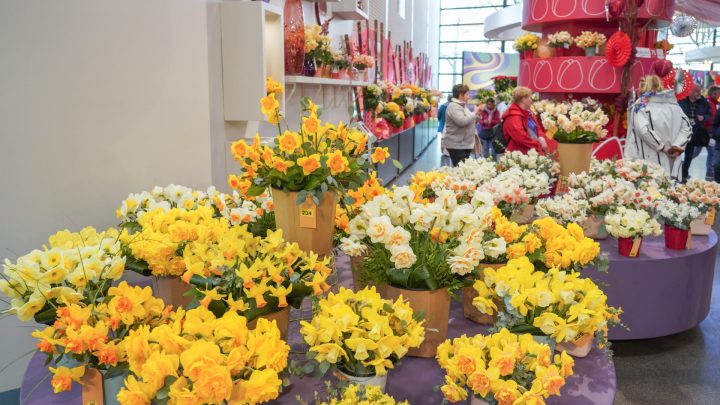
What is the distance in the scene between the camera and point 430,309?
1.63 m

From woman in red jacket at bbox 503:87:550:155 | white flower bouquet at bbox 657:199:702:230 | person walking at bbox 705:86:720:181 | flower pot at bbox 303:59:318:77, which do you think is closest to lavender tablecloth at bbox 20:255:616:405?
white flower bouquet at bbox 657:199:702:230

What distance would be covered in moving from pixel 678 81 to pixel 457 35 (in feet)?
59.5

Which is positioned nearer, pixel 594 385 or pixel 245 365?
pixel 245 365

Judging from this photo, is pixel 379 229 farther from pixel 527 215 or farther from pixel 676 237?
pixel 676 237

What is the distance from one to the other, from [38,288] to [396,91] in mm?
7142

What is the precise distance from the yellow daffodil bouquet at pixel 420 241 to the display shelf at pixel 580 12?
5.72 m

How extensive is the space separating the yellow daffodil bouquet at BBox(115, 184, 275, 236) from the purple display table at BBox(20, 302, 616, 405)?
0.57m

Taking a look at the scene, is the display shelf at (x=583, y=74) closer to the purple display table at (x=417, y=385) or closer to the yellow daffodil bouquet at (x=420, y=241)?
the yellow daffodil bouquet at (x=420, y=241)

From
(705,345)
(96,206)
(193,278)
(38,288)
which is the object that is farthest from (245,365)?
(705,345)

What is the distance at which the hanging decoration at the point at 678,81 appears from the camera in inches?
265

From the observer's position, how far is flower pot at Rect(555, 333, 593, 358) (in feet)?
5.50

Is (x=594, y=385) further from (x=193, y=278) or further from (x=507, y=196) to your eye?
(x=507, y=196)

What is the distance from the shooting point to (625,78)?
21.9 feet

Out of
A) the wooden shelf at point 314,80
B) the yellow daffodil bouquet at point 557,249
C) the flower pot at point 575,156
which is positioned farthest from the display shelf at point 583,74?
the yellow daffodil bouquet at point 557,249
